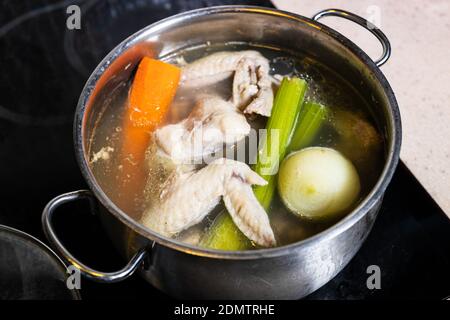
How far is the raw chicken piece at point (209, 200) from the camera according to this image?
3.53ft

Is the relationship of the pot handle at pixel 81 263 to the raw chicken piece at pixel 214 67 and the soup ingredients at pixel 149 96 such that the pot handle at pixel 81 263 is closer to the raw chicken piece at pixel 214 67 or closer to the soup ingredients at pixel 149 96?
the soup ingredients at pixel 149 96

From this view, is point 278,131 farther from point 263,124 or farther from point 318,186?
point 318,186

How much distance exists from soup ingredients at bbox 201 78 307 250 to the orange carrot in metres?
0.27

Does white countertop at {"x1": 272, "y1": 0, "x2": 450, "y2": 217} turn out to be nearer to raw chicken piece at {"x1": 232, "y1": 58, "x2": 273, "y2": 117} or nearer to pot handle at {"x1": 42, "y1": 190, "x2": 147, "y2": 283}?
raw chicken piece at {"x1": 232, "y1": 58, "x2": 273, "y2": 117}

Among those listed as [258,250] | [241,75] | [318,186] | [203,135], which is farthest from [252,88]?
[258,250]

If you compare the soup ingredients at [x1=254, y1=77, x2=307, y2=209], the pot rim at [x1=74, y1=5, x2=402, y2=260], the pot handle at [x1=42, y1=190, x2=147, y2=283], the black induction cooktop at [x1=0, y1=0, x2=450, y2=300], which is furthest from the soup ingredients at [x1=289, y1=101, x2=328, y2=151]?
the pot handle at [x1=42, y1=190, x2=147, y2=283]

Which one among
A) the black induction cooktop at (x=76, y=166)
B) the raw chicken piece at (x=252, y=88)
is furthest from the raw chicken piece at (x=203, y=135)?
the black induction cooktop at (x=76, y=166)

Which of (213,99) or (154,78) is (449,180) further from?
(154,78)

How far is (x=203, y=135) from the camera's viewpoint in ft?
3.98

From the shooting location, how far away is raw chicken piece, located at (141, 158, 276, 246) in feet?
3.53

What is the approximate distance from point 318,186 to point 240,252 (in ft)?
0.99

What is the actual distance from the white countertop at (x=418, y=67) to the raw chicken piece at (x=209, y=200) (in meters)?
0.50
